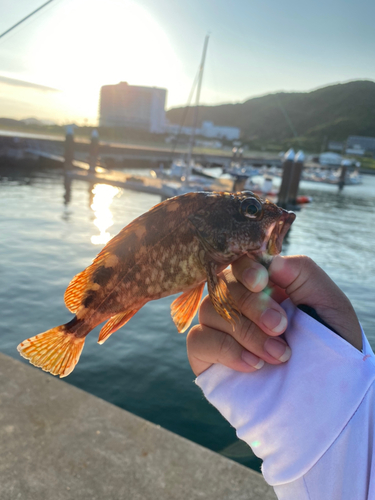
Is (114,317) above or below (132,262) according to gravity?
below

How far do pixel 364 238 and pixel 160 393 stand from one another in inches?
913

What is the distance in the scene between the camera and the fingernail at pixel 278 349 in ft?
5.73

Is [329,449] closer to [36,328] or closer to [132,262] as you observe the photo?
[132,262]

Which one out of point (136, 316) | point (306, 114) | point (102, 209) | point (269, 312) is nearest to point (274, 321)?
point (269, 312)

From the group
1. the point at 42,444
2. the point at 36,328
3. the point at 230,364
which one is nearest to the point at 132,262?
the point at 230,364

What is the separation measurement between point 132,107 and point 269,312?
85.5 metres

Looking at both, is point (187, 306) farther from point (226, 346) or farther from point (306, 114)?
point (306, 114)

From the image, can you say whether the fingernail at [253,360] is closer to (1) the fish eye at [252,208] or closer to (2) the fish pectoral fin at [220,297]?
(2) the fish pectoral fin at [220,297]

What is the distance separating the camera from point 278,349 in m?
1.75

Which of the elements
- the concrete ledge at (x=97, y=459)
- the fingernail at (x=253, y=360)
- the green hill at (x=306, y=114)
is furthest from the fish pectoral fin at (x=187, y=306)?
the green hill at (x=306, y=114)

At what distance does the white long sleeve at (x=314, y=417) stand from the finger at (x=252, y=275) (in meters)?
0.30

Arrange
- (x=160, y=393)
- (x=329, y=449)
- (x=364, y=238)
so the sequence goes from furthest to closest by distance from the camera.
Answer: (x=364, y=238), (x=160, y=393), (x=329, y=449)

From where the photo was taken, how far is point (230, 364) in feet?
6.24

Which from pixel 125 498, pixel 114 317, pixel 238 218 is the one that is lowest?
pixel 125 498
